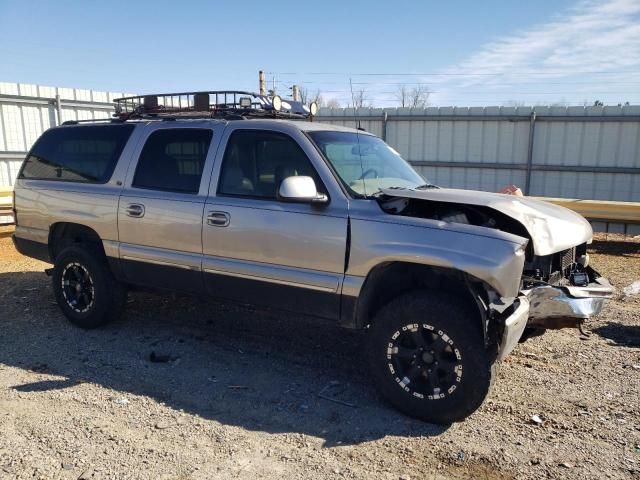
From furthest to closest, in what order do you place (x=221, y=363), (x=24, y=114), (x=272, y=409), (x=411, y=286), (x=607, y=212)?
1. (x=24, y=114)
2. (x=607, y=212)
3. (x=221, y=363)
4. (x=411, y=286)
5. (x=272, y=409)

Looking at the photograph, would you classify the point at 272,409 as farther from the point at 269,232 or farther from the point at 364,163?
the point at 364,163

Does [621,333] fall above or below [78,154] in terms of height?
below

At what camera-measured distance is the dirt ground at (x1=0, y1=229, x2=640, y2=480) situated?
3.23 m

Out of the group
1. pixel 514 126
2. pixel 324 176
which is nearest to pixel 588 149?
pixel 514 126

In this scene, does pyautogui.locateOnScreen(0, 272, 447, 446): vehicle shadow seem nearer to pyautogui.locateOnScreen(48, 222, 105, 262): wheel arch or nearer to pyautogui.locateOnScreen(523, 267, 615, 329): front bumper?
pyautogui.locateOnScreen(48, 222, 105, 262): wheel arch

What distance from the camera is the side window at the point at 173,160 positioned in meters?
4.74

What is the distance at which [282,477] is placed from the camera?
3109 mm

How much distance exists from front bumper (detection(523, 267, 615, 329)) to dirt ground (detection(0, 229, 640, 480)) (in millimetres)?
627

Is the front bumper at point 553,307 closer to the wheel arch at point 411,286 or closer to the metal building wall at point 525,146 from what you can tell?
the wheel arch at point 411,286

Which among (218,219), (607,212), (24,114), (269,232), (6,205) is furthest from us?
(24,114)

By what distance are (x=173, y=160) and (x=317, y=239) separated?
178 cm

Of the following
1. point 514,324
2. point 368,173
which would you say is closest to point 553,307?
point 514,324

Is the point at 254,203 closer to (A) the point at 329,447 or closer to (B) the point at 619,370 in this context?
(A) the point at 329,447

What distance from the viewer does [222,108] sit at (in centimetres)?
519
